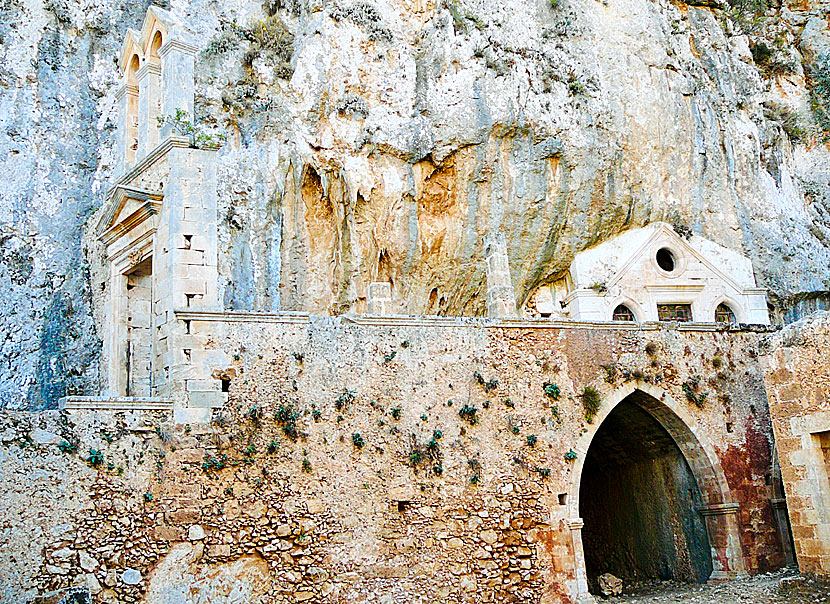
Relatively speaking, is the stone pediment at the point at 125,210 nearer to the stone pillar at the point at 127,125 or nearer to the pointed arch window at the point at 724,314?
the stone pillar at the point at 127,125

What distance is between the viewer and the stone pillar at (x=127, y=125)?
47.6 feet

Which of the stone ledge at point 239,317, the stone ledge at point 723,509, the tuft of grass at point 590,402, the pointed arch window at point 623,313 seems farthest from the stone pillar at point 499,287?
the stone ledge at point 723,509

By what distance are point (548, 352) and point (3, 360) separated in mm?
9168

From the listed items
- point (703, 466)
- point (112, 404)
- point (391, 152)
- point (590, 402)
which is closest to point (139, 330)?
point (112, 404)

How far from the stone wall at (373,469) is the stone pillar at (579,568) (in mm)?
45

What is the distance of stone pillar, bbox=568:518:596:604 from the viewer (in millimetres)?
12508

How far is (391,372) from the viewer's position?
12.4 m

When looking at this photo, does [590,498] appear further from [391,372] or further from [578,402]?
[391,372]

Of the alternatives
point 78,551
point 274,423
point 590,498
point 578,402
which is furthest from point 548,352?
point 78,551

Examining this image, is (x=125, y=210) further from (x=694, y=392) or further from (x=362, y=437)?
(x=694, y=392)

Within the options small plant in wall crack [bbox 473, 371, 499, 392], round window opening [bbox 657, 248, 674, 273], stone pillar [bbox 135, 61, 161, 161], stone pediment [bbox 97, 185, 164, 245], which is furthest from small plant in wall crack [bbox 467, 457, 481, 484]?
round window opening [bbox 657, 248, 674, 273]

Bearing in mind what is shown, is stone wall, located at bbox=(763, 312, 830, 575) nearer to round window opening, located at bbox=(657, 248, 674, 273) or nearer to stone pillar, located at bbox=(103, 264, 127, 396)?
round window opening, located at bbox=(657, 248, 674, 273)

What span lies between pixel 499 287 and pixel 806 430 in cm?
547

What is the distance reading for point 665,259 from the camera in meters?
19.8
